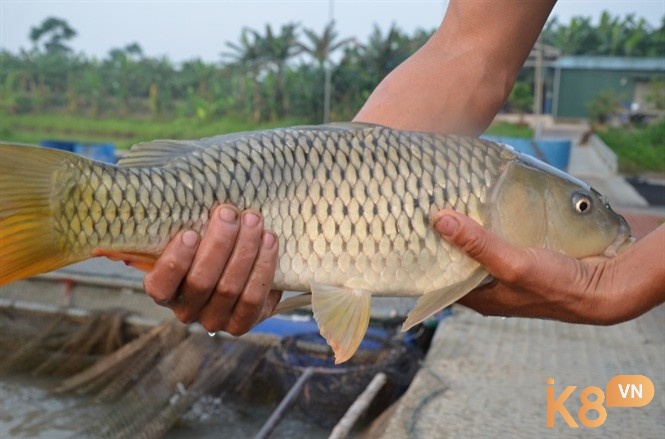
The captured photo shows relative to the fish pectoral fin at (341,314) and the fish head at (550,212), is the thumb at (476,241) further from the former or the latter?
the fish pectoral fin at (341,314)

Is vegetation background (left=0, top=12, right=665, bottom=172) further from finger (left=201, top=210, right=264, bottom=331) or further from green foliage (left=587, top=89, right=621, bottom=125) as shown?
finger (left=201, top=210, right=264, bottom=331)

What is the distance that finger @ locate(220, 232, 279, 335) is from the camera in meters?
1.38

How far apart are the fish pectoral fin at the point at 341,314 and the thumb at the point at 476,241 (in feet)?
0.57

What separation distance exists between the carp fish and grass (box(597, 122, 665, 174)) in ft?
57.1

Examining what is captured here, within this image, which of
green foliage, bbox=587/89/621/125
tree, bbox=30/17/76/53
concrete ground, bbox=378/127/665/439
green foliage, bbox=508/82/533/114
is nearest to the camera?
concrete ground, bbox=378/127/665/439

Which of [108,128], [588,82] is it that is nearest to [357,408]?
[108,128]

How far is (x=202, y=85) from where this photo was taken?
3459 cm

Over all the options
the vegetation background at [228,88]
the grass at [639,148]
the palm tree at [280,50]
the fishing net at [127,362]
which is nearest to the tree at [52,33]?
the vegetation background at [228,88]

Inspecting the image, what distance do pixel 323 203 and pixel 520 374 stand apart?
2.37m

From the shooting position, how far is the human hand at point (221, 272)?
136cm

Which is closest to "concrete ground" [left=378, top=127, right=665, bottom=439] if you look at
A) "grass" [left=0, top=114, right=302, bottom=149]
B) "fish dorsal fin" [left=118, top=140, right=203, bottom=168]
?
"fish dorsal fin" [left=118, top=140, right=203, bottom=168]

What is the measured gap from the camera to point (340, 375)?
12.2 feet

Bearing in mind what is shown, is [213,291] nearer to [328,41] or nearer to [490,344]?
[490,344]

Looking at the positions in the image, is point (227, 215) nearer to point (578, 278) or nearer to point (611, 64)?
point (578, 278)
